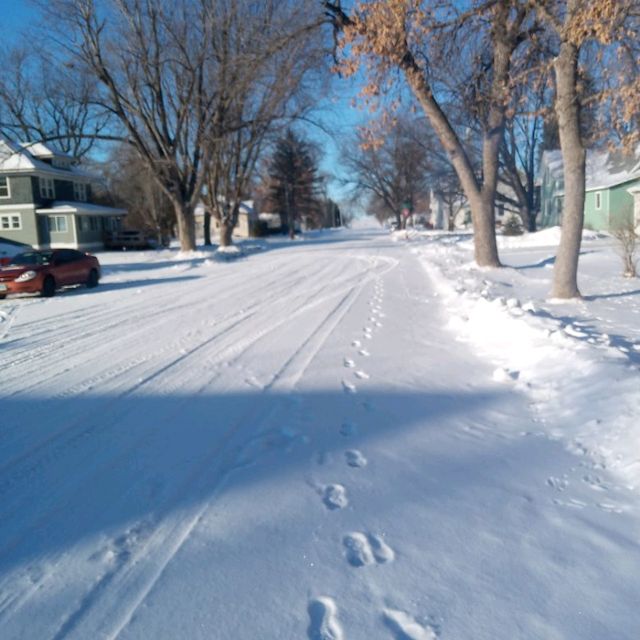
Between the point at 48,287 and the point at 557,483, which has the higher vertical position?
the point at 48,287

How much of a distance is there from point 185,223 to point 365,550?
105 feet

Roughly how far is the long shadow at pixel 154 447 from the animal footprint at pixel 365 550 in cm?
91

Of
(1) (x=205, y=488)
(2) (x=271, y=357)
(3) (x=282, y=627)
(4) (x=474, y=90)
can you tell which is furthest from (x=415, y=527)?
(4) (x=474, y=90)

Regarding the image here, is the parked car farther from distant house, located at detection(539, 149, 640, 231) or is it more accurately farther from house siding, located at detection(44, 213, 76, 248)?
distant house, located at detection(539, 149, 640, 231)

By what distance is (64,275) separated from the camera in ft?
60.2

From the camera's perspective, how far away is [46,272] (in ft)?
57.3

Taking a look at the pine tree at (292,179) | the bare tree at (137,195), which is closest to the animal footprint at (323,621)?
the bare tree at (137,195)

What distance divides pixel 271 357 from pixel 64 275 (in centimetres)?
1292

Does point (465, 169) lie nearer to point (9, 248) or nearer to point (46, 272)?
point (46, 272)

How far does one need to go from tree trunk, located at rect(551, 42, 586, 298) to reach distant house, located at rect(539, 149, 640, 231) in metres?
20.0

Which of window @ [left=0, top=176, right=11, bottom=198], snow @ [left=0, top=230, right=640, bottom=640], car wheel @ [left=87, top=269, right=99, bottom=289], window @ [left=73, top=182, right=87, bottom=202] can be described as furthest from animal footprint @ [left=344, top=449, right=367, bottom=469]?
window @ [left=73, top=182, right=87, bottom=202]

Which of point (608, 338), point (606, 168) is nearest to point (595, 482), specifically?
point (608, 338)

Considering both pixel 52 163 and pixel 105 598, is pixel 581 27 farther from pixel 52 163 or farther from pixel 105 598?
pixel 52 163

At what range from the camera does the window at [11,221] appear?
42.5 meters
